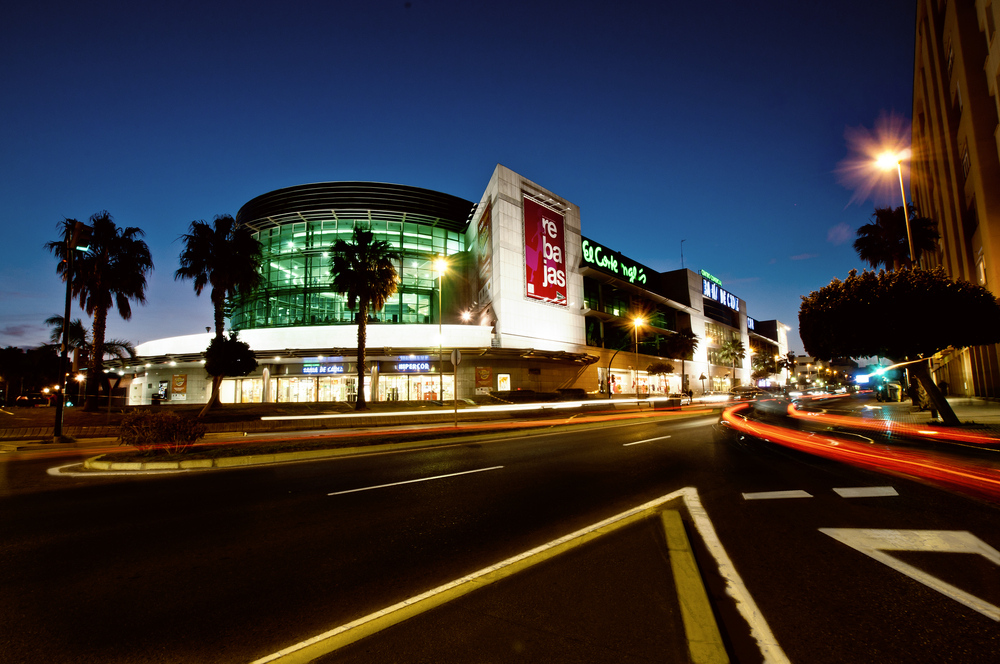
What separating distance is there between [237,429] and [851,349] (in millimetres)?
25762

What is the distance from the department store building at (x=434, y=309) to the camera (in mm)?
38250

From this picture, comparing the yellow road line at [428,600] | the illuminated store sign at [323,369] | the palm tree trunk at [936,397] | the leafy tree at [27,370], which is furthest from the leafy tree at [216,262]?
the leafy tree at [27,370]

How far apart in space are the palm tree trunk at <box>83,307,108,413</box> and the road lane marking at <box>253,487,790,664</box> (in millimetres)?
31293

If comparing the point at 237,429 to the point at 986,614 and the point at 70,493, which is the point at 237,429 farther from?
the point at 986,614

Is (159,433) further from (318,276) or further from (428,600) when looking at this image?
(318,276)

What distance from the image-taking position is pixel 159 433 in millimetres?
11102

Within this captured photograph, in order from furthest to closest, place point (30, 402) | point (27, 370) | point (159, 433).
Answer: point (27, 370), point (30, 402), point (159, 433)

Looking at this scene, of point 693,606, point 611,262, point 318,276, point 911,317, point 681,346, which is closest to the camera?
point 693,606

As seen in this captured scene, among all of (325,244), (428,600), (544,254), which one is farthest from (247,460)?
(325,244)

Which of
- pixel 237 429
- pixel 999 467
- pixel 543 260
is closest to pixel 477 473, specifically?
pixel 999 467

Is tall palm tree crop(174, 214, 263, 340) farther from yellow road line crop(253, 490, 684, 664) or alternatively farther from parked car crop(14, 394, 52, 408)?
yellow road line crop(253, 490, 684, 664)

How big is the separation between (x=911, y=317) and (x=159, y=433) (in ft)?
74.1

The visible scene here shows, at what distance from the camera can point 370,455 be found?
11.8 meters

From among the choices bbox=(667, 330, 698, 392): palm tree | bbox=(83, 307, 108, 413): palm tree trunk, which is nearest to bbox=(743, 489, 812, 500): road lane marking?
bbox=(83, 307, 108, 413): palm tree trunk
